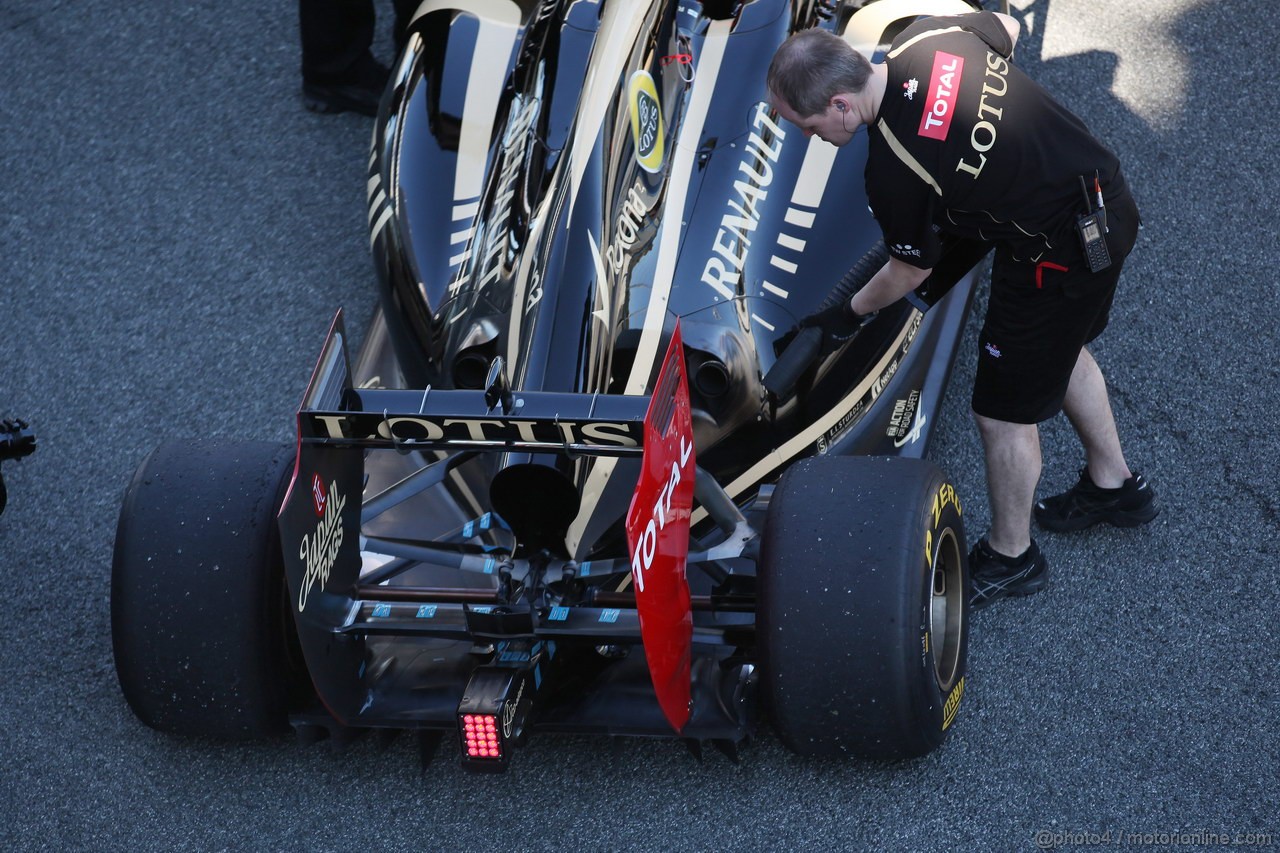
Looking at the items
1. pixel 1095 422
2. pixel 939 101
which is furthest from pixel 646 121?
pixel 1095 422

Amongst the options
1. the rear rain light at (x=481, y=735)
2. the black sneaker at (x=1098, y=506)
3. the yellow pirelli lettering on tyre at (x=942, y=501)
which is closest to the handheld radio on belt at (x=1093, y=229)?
the yellow pirelli lettering on tyre at (x=942, y=501)

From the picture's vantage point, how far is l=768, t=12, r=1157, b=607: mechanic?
9.96ft

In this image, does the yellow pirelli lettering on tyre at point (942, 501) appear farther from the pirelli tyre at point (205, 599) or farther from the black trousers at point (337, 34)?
the black trousers at point (337, 34)

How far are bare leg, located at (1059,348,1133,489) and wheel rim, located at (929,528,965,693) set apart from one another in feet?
2.08

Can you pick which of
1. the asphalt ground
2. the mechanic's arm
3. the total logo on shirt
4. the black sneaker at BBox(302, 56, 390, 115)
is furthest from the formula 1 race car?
the black sneaker at BBox(302, 56, 390, 115)

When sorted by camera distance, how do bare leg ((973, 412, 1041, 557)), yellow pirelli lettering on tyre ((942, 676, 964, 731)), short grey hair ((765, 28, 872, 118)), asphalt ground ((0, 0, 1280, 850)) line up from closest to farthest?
short grey hair ((765, 28, 872, 118)) → yellow pirelli lettering on tyre ((942, 676, 964, 731)) → asphalt ground ((0, 0, 1280, 850)) → bare leg ((973, 412, 1041, 557))

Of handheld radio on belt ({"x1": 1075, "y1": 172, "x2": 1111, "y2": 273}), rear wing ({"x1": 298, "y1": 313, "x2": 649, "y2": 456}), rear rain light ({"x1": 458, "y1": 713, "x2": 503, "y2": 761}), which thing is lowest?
rear rain light ({"x1": 458, "y1": 713, "x2": 503, "y2": 761})

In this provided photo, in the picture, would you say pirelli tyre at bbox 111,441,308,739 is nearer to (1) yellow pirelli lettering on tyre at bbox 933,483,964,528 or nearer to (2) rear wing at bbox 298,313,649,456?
(2) rear wing at bbox 298,313,649,456

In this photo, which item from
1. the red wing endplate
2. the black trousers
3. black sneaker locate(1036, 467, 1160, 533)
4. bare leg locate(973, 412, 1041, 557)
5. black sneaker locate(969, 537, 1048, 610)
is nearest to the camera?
the red wing endplate

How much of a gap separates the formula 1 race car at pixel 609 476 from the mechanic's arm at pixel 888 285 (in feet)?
0.37

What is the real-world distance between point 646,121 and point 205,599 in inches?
64.0

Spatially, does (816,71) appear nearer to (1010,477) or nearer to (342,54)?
(1010,477)

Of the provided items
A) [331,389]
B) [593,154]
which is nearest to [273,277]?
[593,154]

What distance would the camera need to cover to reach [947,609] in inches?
130
